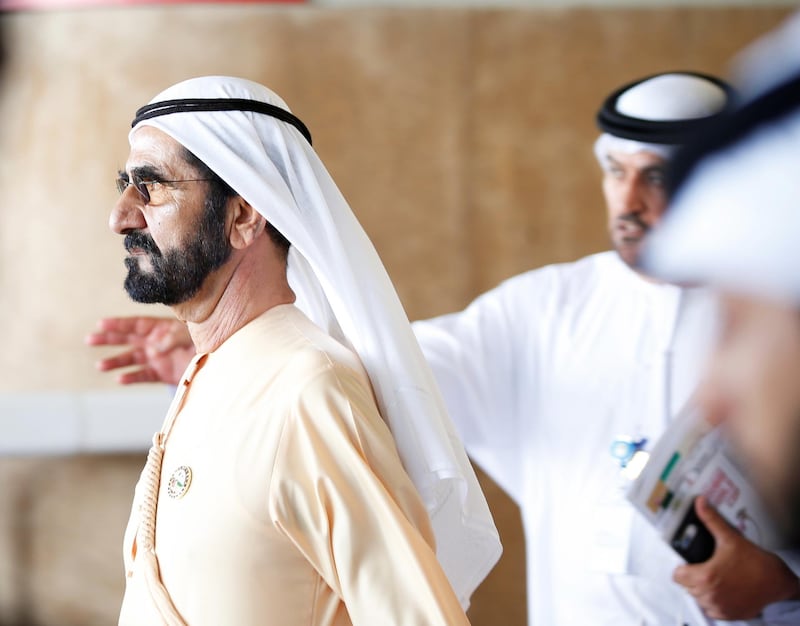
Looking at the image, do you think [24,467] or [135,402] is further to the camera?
[24,467]

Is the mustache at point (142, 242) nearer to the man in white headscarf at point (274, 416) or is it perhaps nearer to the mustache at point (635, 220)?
the man in white headscarf at point (274, 416)

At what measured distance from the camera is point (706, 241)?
78 cm

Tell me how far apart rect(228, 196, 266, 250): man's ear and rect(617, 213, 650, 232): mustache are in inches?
42.6

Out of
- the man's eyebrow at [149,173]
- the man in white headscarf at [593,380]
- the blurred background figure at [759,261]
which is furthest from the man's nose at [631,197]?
the blurred background figure at [759,261]

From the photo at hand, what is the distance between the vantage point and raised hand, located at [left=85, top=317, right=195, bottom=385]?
2316mm

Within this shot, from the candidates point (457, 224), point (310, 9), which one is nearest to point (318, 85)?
point (310, 9)

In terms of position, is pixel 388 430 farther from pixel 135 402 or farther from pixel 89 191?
pixel 89 191

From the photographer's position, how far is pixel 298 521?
60.6 inches

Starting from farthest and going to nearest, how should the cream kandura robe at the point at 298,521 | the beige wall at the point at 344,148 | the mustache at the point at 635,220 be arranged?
the beige wall at the point at 344,148, the mustache at the point at 635,220, the cream kandura robe at the point at 298,521

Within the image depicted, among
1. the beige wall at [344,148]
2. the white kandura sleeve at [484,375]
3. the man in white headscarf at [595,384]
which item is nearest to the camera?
the man in white headscarf at [595,384]

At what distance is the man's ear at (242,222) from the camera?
6.00 ft

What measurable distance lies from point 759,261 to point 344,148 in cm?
432

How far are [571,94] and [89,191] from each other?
93.5 inches

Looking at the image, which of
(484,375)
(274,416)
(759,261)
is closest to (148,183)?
(274,416)
